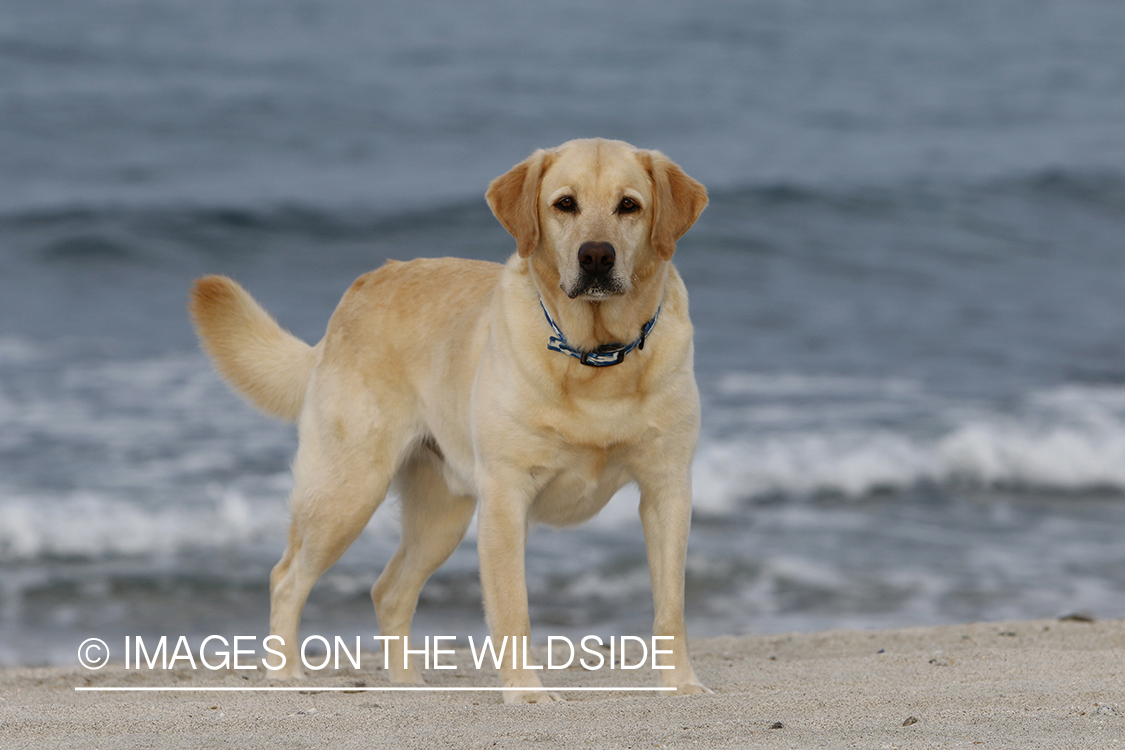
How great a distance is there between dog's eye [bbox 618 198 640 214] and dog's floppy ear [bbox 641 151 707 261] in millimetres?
74

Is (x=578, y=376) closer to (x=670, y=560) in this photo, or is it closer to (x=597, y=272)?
(x=597, y=272)

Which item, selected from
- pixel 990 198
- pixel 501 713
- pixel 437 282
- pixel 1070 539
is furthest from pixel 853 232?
pixel 501 713

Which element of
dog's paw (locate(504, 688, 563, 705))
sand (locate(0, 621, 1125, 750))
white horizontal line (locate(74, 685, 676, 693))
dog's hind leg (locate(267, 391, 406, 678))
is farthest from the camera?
dog's hind leg (locate(267, 391, 406, 678))

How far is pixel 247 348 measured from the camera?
4500 mm

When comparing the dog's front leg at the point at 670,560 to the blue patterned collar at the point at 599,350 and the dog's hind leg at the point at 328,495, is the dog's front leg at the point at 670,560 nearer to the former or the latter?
the blue patterned collar at the point at 599,350

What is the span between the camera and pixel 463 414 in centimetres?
377

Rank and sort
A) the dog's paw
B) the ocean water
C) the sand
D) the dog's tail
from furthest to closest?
the ocean water → the dog's tail → the dog's paw → the sand

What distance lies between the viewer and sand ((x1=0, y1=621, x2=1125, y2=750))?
270 centimetres

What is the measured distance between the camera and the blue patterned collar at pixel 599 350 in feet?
11.0

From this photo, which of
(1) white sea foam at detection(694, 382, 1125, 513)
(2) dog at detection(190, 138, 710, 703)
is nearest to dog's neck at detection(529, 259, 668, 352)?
(2) dog at detection(190, 138, 710, 703)

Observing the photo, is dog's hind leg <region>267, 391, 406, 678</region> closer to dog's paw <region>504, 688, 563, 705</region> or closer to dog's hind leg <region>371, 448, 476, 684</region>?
dog's hind leg <region>371, 448, 476, 684</region>

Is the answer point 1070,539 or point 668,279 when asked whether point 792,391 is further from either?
point 668,279

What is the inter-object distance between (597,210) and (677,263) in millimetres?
9453

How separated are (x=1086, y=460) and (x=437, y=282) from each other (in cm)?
496
